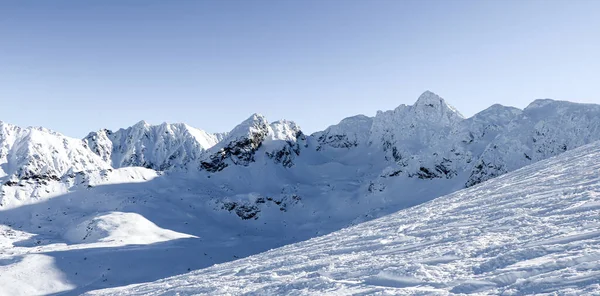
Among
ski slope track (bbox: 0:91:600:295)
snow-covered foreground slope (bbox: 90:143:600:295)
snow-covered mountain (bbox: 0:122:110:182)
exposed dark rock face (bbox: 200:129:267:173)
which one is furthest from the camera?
exposed dark rock face (bbox: 200:129:267:173)

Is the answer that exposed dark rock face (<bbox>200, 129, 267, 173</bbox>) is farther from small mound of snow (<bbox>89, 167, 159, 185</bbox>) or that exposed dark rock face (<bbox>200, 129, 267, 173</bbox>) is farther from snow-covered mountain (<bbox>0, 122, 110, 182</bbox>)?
snow-covered mountain (<bbox>0, 122, 110, 182</bbox>)

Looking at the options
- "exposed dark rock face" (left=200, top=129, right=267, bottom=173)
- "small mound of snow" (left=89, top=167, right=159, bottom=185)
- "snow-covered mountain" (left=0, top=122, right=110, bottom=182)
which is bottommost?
"small mound of snow" (left=89, top=167, right=159, bottom=185)

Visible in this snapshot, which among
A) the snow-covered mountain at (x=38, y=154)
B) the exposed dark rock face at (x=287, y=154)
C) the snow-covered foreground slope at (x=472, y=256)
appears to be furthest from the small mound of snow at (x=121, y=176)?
the snow-covered foreground slope at (x=472, y=256)

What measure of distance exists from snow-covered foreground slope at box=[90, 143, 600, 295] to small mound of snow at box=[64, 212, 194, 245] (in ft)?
116

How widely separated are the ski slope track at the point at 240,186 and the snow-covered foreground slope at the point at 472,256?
1962 millimetres

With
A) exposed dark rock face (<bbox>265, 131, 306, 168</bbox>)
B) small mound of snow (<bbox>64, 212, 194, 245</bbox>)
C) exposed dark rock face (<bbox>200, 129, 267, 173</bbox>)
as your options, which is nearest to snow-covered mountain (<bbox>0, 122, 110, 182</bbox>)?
exposed dark rock face (<bbox>200, 129, 267, 173</bbox>)

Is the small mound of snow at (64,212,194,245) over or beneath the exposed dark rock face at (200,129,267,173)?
beneath

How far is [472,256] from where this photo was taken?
795 cm

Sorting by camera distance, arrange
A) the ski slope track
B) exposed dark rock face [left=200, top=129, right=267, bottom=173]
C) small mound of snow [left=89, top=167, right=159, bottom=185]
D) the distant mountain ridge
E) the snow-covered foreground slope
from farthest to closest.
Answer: exposed dark rock face [left=200, top=129, right=267, bottom=173] < the distant mountain ridge < small mound of snow [left=89, top=167, right=159, bottom=185] < the ski slope track < the snow-covered foreground slope

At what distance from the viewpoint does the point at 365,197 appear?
71.6 meters

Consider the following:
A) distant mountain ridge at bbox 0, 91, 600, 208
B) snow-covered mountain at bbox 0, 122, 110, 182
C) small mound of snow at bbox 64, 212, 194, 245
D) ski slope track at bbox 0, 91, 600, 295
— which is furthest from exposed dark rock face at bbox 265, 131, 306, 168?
snow-covered mountain at bbox 0, 122, 110, 182

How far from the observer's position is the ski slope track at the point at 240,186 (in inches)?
1491

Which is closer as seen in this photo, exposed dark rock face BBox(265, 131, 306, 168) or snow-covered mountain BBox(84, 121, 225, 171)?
exposed dark rock face BBox(265, 131, 306, 168)

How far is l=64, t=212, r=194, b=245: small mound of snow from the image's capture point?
43688mm
